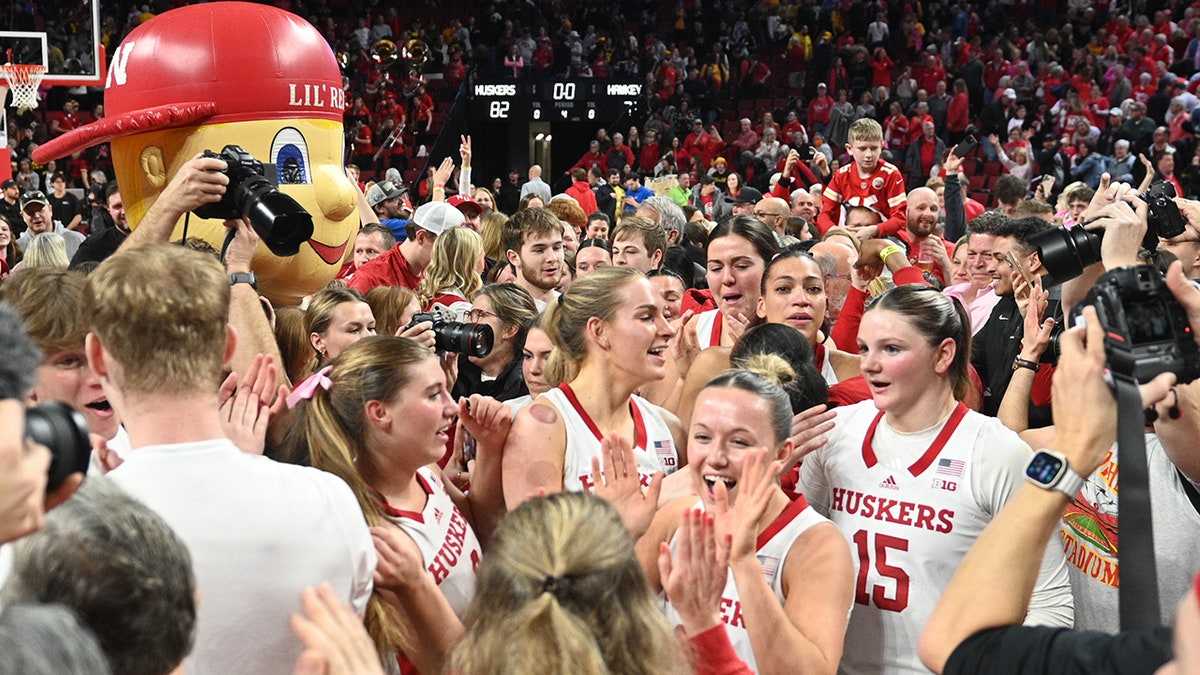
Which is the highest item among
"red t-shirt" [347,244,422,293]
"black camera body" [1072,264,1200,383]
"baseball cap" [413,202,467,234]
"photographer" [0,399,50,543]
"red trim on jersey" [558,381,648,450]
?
"black camera body" [1072,264,1200,383]

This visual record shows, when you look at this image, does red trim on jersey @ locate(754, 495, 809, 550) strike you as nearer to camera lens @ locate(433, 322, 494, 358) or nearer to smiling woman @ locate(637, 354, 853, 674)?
smiling woman @ locate(637, 354, 853, 674)

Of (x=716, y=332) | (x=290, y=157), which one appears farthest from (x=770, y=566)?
(x=290, y=157)

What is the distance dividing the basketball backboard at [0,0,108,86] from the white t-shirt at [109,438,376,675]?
43.7 feet

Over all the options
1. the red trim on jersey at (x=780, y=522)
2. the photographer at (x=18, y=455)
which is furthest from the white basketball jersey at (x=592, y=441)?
the photographer at (x=18, y=455)

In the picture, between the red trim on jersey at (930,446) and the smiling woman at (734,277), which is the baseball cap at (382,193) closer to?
the smiling woman at (734,277)

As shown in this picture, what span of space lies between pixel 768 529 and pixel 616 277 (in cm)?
112

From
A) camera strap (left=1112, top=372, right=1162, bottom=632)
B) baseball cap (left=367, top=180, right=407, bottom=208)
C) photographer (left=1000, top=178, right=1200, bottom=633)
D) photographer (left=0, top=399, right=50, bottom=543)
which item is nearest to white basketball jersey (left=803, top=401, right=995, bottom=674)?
photographer (left=1000, top=178, right=1200, bottom=633)

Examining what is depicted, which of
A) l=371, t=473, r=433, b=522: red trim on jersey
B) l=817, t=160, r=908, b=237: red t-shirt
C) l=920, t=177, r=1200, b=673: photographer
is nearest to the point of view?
l=920, t=177, r=1200, b=673: photographer

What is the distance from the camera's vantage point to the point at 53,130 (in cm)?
1792

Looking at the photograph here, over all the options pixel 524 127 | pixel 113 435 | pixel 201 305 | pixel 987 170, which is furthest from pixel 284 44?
pixel 524 127

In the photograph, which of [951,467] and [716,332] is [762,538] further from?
[716,332]

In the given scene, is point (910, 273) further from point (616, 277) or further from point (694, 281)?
point (616, 277)

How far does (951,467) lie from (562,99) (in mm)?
16776

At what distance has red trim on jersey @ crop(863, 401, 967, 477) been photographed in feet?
9.73
